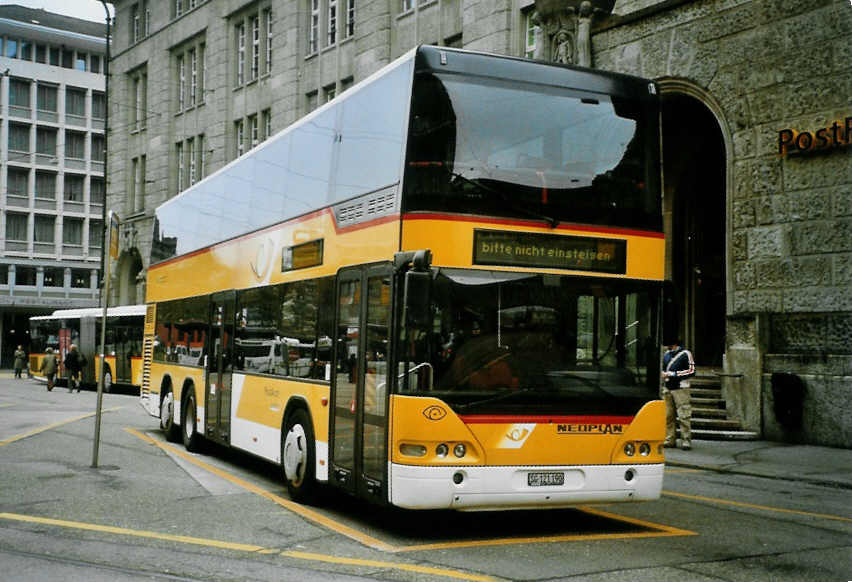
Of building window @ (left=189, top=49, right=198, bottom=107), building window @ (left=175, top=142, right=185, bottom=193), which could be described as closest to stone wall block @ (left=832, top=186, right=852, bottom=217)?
building window @ (left=189, top=49, right=198, bottom=107)

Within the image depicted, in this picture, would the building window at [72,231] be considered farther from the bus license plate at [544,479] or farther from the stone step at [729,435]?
the bus license plate at [544,479]

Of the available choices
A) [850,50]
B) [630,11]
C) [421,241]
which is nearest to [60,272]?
[630,11]

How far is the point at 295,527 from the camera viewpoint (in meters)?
9.59

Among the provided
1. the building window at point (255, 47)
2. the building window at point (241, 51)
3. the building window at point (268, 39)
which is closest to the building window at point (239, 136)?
the building window at point (241, 51)

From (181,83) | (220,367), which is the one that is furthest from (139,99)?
(220,367)

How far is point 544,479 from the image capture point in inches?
351

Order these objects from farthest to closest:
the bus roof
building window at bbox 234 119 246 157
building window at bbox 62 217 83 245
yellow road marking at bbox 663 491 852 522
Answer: building window at bbox 62 217 83 245 → building window at bbox 234 119 246 157 → the bus roof → yellow road marking at bbox 663 491 852 522

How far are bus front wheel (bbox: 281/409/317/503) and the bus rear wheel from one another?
198 inches

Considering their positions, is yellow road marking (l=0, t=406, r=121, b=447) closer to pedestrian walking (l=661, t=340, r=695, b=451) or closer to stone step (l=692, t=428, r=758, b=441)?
pedestrian walking (l=661, t=340, r=695, b=451)

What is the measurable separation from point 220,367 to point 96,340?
95.5 ft

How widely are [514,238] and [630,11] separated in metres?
15.2

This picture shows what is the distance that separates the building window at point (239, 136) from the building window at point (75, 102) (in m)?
41.7

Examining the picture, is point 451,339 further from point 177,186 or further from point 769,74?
point 177,186

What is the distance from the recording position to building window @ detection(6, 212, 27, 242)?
7600 cm
